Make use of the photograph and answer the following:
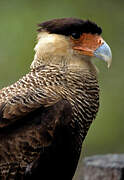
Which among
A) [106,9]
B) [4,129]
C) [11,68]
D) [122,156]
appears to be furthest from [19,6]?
[4,129]

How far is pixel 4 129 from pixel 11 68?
5.40m

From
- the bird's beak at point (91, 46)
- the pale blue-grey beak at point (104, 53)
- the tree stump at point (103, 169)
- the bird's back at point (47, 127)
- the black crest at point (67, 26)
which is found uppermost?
the black crest at point (67, 26)

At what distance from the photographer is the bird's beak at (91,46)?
5.88 metres

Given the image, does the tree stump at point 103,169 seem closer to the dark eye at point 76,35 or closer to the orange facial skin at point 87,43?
A: the orange facial skin at point 87,43

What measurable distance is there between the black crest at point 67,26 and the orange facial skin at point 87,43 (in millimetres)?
A: 46

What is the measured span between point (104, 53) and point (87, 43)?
19 cm

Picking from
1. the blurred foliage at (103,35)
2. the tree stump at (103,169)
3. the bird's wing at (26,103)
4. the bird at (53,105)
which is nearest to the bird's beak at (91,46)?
the bird at (53,105)

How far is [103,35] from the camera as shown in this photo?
1152 cm

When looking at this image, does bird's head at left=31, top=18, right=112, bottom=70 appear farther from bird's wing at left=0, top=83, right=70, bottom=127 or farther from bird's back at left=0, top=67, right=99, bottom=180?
bird's wing at left=0, top=83, right=70, bottom=127

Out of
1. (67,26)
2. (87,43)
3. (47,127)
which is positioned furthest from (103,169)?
(67,26)

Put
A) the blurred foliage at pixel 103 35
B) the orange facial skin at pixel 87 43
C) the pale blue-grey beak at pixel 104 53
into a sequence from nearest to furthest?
1. the pale blue-grey beak at pixel 104 53
2. the orange facial skin at pixel 87 43
3. the blurred foliage at pixel 103 35

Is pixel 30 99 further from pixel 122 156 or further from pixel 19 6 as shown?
pixel 19 6

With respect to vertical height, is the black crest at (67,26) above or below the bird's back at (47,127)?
above

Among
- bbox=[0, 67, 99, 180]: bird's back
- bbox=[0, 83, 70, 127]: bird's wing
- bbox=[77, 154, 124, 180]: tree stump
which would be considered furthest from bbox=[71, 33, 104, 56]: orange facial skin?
bbox=[77, 154, 124, 180]: tree stump
